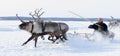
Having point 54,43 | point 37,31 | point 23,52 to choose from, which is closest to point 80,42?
point 54,43

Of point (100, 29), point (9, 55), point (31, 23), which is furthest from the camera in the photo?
point (100, 29)

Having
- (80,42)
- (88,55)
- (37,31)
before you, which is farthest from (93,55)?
(80,42)

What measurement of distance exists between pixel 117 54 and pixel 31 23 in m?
4.01

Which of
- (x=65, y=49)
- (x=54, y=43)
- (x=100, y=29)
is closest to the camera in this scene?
(x=65, y=49)

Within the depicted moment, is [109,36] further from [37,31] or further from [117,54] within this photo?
[117,54]

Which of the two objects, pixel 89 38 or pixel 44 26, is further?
pixel 89 38

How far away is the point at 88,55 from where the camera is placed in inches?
473

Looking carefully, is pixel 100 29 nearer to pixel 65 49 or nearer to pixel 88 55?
pixel 65 49

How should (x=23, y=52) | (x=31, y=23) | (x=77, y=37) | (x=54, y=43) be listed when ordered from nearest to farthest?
(x=23, y=52)
(x=31, y=23)
(x=54, y=43)
(x=77, y=37)

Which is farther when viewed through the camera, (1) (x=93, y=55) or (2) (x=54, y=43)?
(2) (x=54, y=43)

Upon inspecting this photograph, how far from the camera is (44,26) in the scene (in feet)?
49.1

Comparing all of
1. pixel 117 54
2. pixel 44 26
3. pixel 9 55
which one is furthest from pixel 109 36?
pixel 9 55

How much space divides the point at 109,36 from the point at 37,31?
3.69 meters

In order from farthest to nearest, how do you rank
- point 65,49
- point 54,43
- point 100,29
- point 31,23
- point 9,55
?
point 100,29, point 54,43, point 31,23, point 65,49, point 9,55
